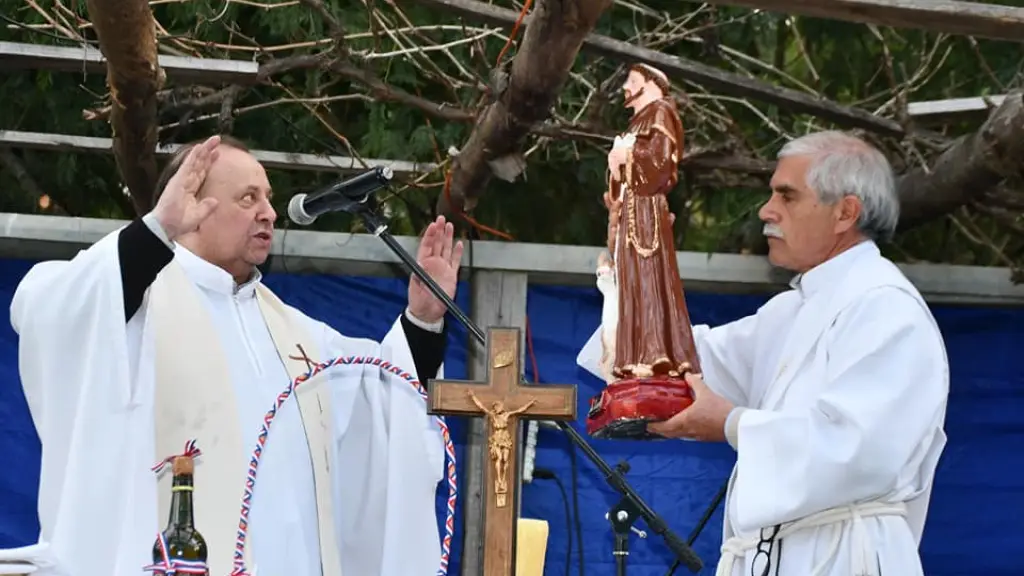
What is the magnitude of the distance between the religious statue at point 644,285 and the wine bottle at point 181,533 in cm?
109

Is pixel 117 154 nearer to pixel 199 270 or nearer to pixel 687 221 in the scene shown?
pixel 199 270

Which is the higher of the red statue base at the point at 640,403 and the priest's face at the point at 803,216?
the priest's face at the point at 803,216

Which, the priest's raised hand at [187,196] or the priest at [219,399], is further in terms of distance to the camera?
the priest at [219,399]

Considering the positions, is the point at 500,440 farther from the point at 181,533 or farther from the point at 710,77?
the point at 710,77

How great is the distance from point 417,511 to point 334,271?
1.82 metres

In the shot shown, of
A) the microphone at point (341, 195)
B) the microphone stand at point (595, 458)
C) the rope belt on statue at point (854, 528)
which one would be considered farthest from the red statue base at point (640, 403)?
the microphone at point (341, 195)

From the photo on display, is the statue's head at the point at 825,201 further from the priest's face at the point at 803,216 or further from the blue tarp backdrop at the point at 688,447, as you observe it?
the blue tarp backdrop at the point at 688,447

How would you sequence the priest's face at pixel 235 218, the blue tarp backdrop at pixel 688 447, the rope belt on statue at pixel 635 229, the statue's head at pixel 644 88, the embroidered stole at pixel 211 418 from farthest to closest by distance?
the blue tarp backdrop at pixel 688 447, the priest's face at pixel 235 218, the embroidered stole at pixel 211 418, the statue's head at pixel 644 88, the rope belt on statue at pixel 635 229

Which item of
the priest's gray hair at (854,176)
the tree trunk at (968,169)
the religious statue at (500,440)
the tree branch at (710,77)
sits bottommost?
the religious statue at (500,440)

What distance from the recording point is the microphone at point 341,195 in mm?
4148

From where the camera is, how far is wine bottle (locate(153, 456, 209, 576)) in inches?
122

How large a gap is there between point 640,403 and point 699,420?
0.48 feet

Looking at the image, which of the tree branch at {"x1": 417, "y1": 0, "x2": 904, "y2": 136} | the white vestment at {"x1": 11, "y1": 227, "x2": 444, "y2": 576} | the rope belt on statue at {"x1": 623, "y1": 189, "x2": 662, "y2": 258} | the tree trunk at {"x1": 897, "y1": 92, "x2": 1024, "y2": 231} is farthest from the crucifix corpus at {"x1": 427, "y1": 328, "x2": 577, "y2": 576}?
the tree trunk at {"x1": 897, "y1": 92, "x2": 1024, "y2": 231}

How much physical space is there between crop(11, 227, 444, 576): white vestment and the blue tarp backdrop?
126 centimetres
